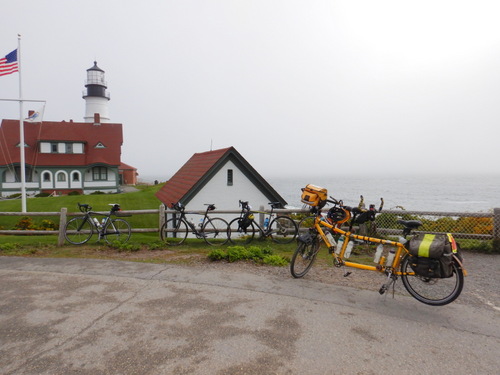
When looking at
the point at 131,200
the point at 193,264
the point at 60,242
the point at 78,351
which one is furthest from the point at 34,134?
the point at 78,351

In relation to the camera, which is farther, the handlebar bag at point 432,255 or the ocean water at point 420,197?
the ocean water at point 420,197

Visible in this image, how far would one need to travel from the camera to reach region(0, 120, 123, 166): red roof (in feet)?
135

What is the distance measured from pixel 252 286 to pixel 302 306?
49.1 inches

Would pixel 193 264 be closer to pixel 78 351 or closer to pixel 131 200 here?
pixel 78 351

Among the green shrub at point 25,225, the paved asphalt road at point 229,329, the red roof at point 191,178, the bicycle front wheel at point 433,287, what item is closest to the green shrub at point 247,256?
the paved asphalt road at point 229,329

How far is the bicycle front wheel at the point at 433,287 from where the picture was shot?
16.8ft

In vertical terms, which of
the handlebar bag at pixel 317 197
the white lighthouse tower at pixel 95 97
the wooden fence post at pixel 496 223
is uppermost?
the white lighthouse tower at pixel 95 97

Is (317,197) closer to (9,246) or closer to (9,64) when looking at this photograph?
(9,246)

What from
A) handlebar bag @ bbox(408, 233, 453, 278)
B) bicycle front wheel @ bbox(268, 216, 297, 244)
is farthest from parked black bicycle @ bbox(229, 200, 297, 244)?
handlebar bag @ bbox(408, 233, 453, 278)

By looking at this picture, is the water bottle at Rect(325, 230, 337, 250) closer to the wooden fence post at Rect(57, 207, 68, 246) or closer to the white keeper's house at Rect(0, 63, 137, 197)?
the wooden fence post at Rect(57, 207, 68, 246)

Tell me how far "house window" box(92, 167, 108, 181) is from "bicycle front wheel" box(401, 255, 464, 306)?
44.4 metres

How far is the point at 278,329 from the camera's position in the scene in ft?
15.2

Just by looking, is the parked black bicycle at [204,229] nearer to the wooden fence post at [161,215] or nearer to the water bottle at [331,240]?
the wooden fence post at [161,215]

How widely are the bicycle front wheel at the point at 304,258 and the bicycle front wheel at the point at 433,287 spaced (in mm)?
1849
